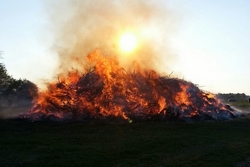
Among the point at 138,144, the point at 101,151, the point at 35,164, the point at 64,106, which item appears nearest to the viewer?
the point at 35,164

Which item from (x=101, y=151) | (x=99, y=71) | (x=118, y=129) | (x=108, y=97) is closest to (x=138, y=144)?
(x=101, y=151)

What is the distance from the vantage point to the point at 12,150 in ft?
59.1

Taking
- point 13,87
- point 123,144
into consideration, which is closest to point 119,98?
point 123,144

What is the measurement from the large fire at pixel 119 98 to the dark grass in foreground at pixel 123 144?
2192 mm

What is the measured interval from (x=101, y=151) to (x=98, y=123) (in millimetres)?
7767

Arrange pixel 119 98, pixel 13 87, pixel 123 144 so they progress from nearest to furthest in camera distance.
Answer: pixel 123 144, pixel 119 98, pixel 13 87

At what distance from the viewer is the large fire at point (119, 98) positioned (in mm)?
27562

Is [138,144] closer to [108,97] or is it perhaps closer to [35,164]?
[35,164]

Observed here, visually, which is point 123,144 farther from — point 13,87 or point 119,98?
point 13,87

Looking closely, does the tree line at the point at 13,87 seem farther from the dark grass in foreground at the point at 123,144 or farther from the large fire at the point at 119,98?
the dark grass in foreground at the point at 123,144

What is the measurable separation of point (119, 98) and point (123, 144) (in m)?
10.0

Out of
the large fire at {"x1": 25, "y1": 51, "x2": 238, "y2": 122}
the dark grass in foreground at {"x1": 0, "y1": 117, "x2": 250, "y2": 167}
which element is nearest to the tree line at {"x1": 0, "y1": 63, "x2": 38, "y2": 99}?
the large fire at {"x1": 25, "y1": 51, "x2": 238, "y2": 122}

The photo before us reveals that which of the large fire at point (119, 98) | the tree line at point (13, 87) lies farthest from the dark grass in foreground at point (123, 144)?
the tree line at point (13, 87)

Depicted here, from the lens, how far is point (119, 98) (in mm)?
28859
